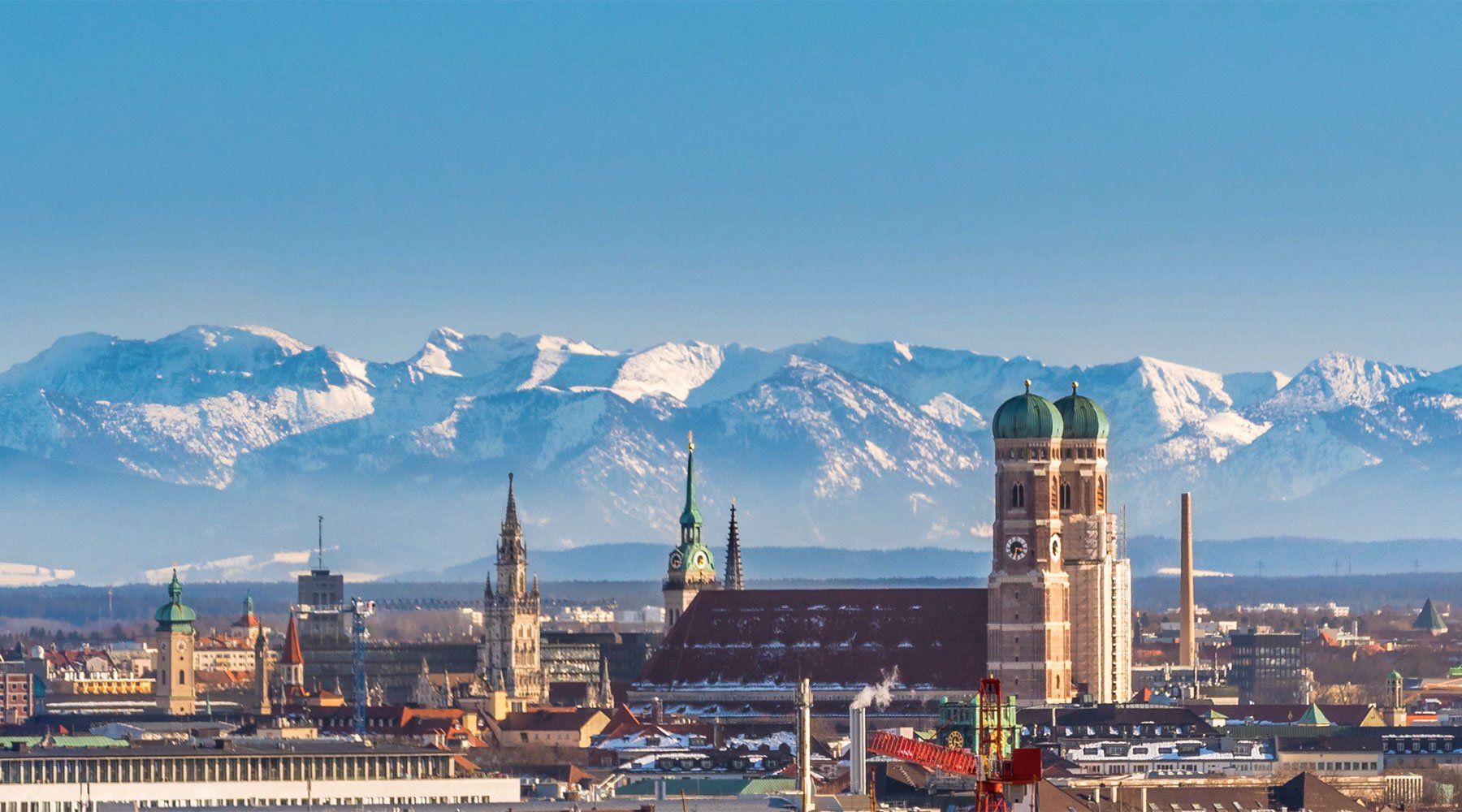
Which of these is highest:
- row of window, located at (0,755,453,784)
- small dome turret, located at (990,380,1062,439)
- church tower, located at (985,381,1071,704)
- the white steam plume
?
A: small dome turret, located at (990,380,1062,439)

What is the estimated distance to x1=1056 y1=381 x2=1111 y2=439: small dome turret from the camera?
623ft

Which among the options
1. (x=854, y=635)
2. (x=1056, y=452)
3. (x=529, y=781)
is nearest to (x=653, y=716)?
(x=854, y=635)

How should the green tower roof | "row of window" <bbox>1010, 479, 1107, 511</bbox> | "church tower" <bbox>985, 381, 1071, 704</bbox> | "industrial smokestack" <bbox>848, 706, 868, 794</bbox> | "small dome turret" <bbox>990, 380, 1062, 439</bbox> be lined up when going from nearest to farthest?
"industrial smokestack" <bbox>848, 706, 868, 794</bbox> → "church tower" <bbox>985, 381, 1071, 704</bbox> → "small dome turret" <bbox>990, 380, 1062, 439</bbox> → "row of window" <bbox>1010, 479, 1107, 511</bbox> → the green tower roof

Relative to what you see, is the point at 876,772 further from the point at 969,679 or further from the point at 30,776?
the point at 969,679

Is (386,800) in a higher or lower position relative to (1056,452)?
lower

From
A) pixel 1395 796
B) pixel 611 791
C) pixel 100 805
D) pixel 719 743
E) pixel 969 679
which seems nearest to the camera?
pixel 100 805

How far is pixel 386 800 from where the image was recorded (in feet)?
419

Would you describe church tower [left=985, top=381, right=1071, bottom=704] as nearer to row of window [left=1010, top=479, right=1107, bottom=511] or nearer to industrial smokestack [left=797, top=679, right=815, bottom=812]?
row of window [left=1010, top=479, right=1107, bottom=511]

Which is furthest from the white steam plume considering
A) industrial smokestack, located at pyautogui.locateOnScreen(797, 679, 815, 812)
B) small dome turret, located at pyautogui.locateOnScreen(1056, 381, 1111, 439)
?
industrial smokestack, located at pyautogui.locateOnScreen(797, 679, 815, 812)

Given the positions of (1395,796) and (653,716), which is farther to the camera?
(653,716)

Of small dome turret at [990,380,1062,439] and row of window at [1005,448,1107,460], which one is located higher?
small dome turret at [990,380,1062,439]

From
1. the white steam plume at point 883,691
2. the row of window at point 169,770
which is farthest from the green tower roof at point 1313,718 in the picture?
the row of window at point 169,770

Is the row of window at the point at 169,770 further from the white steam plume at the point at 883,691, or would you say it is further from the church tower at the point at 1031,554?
the church tower at the point at 1031,554

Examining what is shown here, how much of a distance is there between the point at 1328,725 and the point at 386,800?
231 feet
